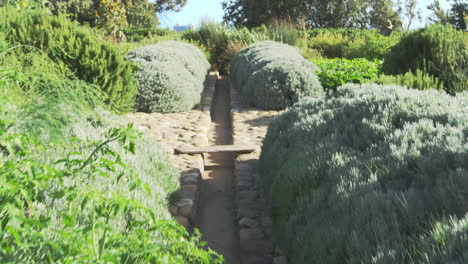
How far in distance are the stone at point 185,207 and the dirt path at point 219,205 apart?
0.85ft

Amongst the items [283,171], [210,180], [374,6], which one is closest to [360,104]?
[283,171]

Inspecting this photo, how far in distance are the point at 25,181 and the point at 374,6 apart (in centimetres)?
3702

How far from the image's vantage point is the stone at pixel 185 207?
432cm

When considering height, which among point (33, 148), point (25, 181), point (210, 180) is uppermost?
point (25, 181)

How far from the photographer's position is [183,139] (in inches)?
276

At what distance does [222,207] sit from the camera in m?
5.06

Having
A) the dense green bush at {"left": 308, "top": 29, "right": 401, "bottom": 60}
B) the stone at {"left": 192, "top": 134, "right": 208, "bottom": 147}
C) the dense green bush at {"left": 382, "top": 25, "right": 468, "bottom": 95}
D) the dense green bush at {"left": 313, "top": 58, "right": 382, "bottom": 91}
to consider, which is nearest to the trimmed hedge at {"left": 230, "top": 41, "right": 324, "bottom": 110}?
the dense green bush at {"left": 313, "top": 58, "right": 382, "bottom": 91}

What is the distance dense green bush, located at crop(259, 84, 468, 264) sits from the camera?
2.00 meters

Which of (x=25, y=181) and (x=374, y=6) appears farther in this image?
(x=374, y=6)

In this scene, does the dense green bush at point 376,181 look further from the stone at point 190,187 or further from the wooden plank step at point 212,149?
the wooden plank step at point 212,149

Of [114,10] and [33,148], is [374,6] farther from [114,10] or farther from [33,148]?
[33,148]

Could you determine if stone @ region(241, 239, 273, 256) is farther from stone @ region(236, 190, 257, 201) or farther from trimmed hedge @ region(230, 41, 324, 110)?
trimmed hedge @ region(230, 41, 324, 110)

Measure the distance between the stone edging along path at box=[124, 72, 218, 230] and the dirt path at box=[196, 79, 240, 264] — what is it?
186mm

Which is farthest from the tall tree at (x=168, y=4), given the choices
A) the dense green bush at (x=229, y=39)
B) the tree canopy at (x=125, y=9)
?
the dense green bush at (x=229, y=39)
